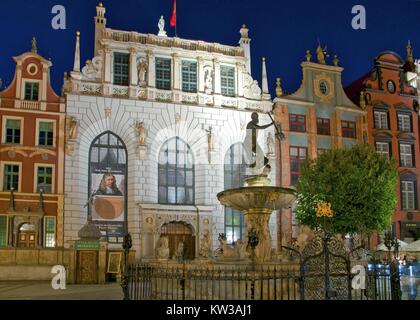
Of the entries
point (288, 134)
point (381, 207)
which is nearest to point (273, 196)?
point (381, 207)

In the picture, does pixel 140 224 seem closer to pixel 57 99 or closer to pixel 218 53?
pixel 57 99

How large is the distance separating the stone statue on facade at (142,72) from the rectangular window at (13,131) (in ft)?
27.2

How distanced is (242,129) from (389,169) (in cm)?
1035

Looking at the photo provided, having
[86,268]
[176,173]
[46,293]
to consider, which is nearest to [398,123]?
[176,173]

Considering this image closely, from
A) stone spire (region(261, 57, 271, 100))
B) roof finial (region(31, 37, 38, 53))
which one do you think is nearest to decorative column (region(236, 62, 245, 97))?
stone spire (region(261, 57, 271, 100))

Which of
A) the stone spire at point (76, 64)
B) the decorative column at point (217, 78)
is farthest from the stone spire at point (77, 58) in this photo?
the decorative column at point (217, 78)

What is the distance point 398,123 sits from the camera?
44656 millimetres

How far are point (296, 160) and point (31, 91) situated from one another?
61.8 ft

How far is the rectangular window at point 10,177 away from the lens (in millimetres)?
33688

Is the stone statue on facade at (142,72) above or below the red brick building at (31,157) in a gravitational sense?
above

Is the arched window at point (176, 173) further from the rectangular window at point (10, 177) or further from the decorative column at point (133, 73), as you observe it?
the rectangular window at point (10, 177)

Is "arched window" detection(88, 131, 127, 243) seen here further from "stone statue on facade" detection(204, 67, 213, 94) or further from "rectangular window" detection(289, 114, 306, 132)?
"rectangular window" detection(289, 114, 306, 132)

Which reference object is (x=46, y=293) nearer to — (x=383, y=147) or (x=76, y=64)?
(x=76, y=64)

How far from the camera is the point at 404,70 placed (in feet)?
151
